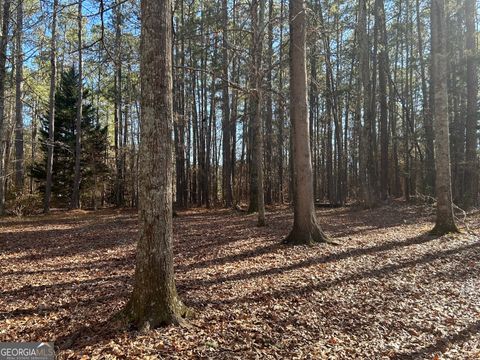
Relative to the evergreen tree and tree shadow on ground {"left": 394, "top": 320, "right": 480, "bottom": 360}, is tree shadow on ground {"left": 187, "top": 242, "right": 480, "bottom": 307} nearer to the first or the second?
tree shadow on ground {"left": 394, "top": 320, "right": 480, "bottom": 360}

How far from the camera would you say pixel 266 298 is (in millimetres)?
4605

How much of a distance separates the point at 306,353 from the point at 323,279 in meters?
2.24

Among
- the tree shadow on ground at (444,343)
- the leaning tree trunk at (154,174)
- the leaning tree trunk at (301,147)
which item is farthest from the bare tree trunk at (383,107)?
the leaning tree trunk at (154,174)

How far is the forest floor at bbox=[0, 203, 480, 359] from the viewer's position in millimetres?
3422

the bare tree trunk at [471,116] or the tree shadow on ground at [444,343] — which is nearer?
the tree shadow on ground at [444,343]

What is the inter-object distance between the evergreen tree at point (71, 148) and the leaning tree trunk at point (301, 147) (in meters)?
17.4

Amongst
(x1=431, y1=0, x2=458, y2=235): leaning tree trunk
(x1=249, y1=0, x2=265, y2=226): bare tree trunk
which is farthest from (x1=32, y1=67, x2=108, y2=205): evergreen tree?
(x1=431, y1=0, x2=458, y2=235): leaning tree trunk

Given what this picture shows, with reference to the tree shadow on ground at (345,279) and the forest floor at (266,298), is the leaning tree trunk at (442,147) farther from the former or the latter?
the tree shadow on ground at (345,279)

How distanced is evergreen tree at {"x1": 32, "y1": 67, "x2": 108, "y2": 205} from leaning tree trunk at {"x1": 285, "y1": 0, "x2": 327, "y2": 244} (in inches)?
683

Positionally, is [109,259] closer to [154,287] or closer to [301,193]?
[154,287]

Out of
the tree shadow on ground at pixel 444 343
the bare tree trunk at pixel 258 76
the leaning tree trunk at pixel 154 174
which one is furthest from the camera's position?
the bare tree trunk at pixel 258 76

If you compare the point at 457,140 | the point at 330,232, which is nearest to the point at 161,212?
the point at 330,232

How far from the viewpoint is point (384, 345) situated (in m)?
3.56

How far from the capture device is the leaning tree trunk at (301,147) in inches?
312
